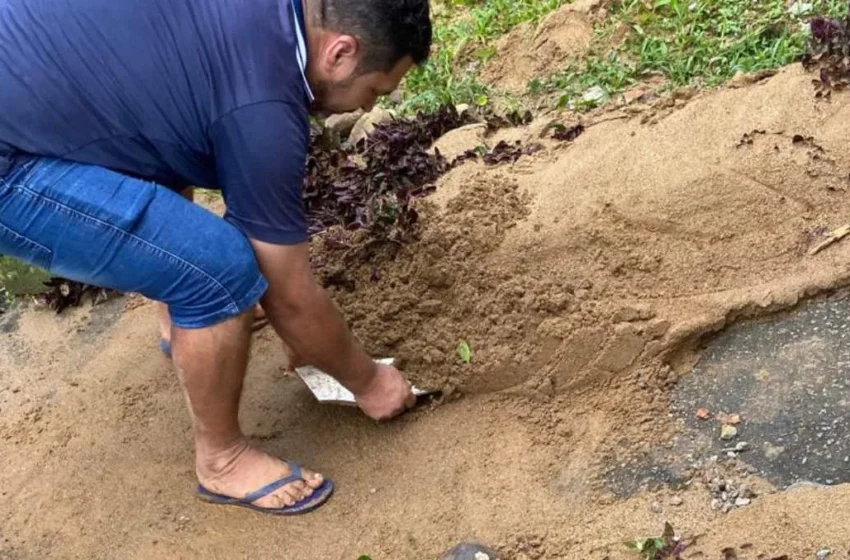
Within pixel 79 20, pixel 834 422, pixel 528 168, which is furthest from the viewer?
pixel 528 168

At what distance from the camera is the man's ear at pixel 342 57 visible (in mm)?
2523

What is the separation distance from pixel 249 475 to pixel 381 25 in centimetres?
135

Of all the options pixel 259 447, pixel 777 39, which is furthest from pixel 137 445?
pixel 777 39

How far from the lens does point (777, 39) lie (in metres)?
4.31

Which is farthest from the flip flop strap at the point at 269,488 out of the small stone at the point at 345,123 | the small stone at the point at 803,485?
the small stone at the point at 345,123

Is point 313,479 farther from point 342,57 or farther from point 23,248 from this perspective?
point 342,57

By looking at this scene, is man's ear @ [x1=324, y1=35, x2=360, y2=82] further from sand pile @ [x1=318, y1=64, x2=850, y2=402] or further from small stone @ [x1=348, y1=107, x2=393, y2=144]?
small stone @ [x1=348, y1=107, x2=393, y2=144]

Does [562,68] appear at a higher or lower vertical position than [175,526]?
higher

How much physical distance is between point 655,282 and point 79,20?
5.95 ft

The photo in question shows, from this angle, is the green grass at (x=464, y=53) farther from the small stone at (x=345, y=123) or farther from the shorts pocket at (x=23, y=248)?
the shorts pocket at (x=23, y=248)

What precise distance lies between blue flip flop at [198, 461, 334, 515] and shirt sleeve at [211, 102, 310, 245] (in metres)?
0.78

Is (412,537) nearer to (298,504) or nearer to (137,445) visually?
(298,504)

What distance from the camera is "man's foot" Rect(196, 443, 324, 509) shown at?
3.04 metres

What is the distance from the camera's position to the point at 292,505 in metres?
3.03
